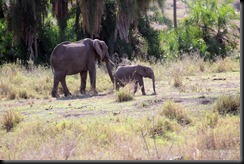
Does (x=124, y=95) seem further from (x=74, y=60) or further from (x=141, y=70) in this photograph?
(x=74, y=60)

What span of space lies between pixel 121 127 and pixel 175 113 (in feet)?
5.10

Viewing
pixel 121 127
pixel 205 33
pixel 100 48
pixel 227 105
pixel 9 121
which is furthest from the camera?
pixel 205 33

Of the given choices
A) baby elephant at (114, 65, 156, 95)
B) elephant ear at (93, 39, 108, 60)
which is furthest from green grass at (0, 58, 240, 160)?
elephant ear at (93, 39, 108, 60)

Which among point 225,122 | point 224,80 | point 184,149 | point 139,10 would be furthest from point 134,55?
point 184,149

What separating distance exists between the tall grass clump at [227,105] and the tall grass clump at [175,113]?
2.92ft

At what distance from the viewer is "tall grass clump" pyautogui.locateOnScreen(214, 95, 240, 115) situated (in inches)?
544

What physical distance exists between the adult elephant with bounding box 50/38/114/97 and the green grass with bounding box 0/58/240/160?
947 mm

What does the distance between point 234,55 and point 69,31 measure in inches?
358

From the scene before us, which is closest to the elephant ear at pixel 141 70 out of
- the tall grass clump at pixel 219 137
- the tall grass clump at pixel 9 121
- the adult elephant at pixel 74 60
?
the adult elephant at pixel 74 60

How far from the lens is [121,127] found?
1248cm

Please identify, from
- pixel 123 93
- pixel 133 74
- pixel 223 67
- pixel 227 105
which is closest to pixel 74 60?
pixel 133 74

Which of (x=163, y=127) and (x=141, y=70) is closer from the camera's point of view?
(x=163, y=127)

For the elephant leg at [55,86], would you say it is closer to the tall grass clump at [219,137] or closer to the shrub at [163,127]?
the shrub at [163,127]

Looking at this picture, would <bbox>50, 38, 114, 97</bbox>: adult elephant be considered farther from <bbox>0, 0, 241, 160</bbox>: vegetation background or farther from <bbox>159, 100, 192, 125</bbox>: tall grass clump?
<bbox>159, 100, 192, 125</bbox>: tall grass clump
